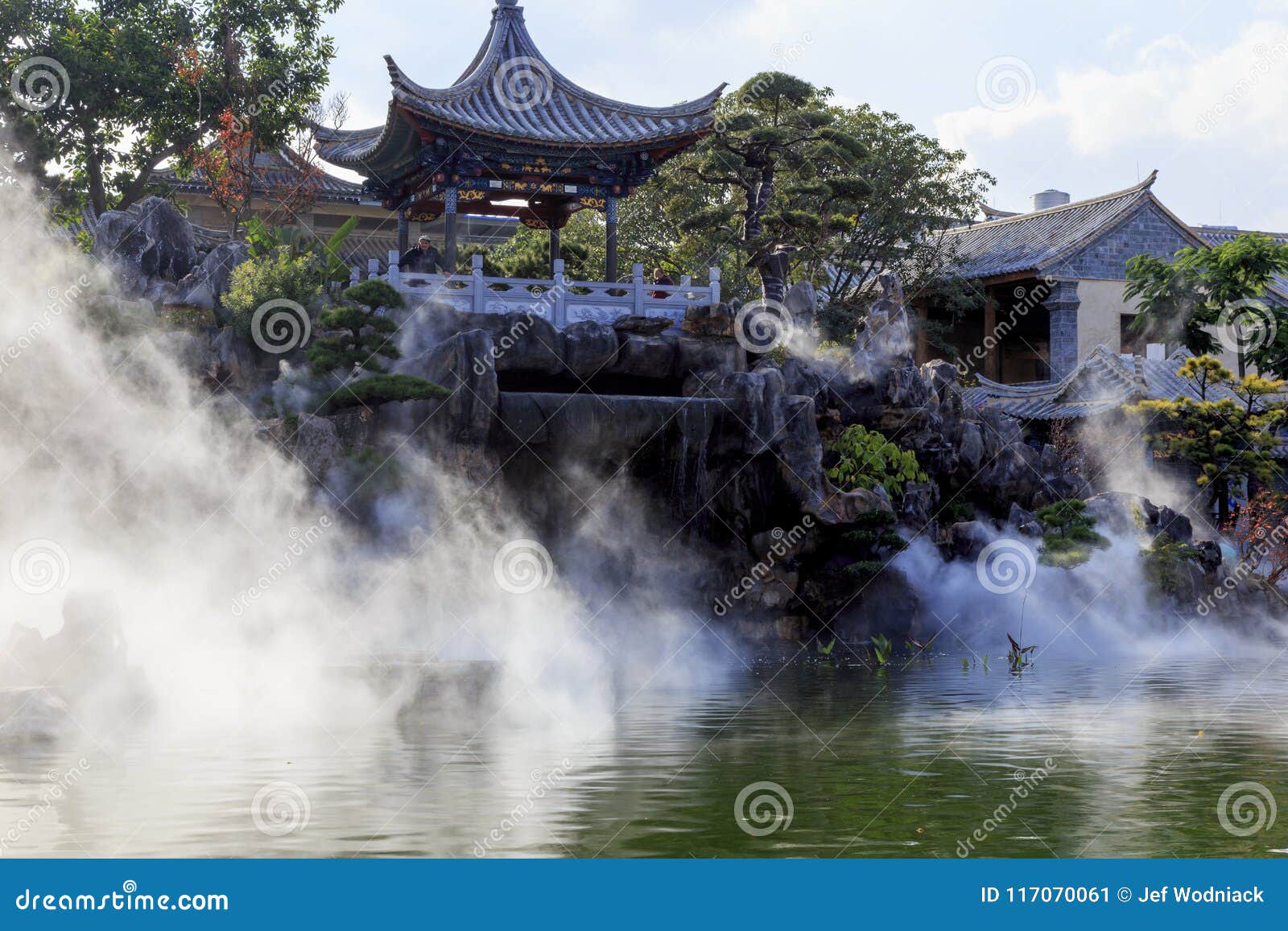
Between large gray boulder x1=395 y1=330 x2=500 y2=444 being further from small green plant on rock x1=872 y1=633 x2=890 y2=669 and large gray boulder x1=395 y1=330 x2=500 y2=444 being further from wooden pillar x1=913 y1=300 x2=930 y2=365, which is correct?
wooden pillar x1=913 y1=300 x2=930 y2=365

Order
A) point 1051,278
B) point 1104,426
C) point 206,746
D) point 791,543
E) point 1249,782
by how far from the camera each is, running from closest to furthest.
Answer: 1. point 1249,782
2. point 206,746
3. point 791,543
4. point 1104,426
5. point 1051,278

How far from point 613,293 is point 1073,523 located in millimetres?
9964

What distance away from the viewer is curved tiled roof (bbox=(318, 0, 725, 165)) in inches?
1134

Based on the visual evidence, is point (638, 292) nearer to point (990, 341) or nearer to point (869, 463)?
point (869, 463)

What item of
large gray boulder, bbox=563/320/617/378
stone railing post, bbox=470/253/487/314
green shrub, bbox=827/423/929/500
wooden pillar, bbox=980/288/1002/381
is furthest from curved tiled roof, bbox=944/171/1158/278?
stone railing post, bbox=470/253/487/314

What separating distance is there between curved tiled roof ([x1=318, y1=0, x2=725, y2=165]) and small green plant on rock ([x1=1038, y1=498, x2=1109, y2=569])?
413 inches

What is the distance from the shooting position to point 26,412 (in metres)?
23.8

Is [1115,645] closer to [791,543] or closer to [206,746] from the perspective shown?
[791,543]

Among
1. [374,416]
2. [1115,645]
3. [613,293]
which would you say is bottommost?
[1115,645]

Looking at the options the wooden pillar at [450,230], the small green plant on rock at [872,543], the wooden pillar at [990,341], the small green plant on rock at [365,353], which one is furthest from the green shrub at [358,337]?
the wooden pillar at [990,341]

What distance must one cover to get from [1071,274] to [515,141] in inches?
775

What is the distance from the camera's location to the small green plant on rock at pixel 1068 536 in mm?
26703

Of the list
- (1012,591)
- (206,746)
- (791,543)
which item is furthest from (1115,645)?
(206,746)

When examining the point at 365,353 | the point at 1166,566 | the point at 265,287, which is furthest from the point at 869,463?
the point at 265,287
